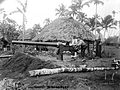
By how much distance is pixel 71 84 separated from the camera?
19.4ft

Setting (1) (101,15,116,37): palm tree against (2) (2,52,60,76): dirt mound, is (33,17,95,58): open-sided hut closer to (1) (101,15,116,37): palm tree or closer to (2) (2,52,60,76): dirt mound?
(2) (2,52,60,76): dirt mound

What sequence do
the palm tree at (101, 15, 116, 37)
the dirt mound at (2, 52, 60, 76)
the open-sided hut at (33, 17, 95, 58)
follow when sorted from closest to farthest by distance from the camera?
the dirt mound at (2, 52, 60, 76)
the open-sided hut at (33, 17, 95, 58)
the palm tree at (101, 15, 116, 37)

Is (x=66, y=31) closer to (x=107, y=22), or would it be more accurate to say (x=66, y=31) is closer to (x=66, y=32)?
(x=66, y=32)

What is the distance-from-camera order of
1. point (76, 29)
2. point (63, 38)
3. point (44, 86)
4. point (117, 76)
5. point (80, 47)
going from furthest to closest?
point (76, 29)
point (63, 38)
point (80, 47)
point (117, 76)
point (44, 86)

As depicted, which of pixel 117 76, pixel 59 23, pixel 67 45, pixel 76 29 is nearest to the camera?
pixel 117 76

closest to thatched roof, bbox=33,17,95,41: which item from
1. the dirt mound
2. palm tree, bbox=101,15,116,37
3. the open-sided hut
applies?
the open-sided hut

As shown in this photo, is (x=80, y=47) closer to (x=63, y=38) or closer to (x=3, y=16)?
(x=63, y=38)

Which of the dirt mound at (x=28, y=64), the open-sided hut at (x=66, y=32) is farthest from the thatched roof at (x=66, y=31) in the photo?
the dirt mound at (x=28, y=64)

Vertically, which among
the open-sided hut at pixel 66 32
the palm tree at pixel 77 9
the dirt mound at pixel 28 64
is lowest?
the dirt mound at pixel 28 64

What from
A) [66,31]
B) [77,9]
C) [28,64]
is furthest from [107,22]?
[28,64]

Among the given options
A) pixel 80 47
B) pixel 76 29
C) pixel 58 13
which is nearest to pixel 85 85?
pixel 80 47

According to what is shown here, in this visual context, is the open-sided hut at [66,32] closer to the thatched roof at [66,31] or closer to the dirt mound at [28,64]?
the thatched roof at [66,31]

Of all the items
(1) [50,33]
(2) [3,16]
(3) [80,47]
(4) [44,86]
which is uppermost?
(2) [3,16]

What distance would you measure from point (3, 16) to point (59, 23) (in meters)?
14.3
